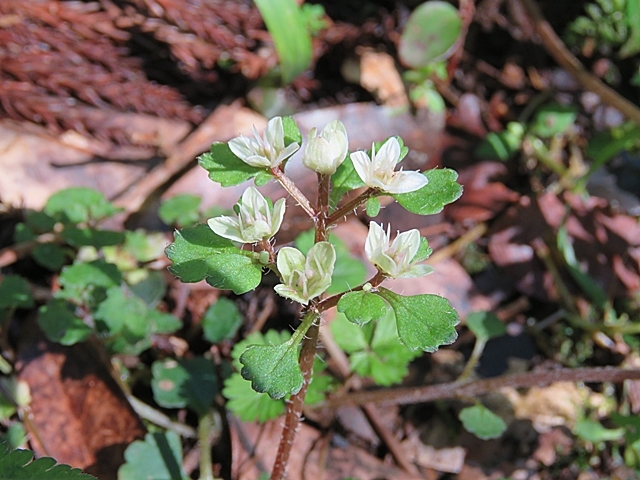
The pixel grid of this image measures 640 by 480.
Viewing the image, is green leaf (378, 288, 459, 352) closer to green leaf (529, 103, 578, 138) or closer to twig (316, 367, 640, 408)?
twig (316, 367, 640, 408)

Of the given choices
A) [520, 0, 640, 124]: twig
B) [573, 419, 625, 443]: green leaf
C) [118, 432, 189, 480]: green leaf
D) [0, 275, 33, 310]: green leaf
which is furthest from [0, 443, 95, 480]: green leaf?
[520, 0, 640, 124]: twig

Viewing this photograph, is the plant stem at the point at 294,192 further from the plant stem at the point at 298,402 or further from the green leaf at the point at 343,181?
the plant stem at the point at 298,402

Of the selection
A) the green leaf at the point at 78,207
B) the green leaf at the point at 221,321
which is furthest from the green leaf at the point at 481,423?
the green leaf at the point at 78,207

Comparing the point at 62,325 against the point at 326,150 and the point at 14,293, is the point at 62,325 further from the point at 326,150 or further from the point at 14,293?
the point at 326,150

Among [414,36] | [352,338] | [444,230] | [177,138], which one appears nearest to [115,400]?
[352,338]

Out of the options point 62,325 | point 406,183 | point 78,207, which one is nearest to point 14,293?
point 62,325
